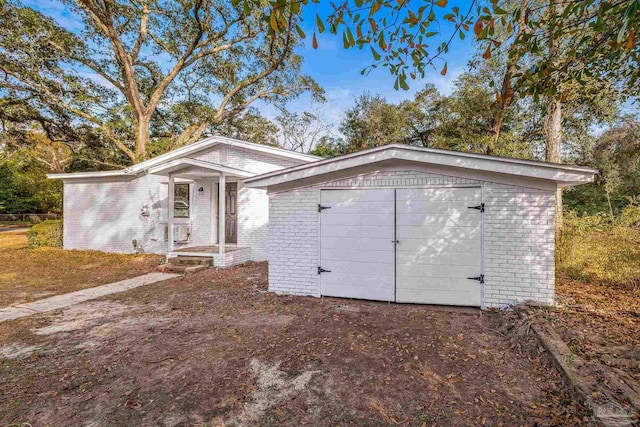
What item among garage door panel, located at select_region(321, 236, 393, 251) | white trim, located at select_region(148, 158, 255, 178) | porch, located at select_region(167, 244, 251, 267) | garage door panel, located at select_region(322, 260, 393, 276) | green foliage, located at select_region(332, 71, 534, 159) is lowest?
porch, located at select_region(167, 244, 251, 267)

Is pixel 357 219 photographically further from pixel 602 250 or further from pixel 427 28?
pixel 602 250

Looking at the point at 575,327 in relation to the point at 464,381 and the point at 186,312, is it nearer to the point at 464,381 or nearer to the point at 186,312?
the point at 464,381

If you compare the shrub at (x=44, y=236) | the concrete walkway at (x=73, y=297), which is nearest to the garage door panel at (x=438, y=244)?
the concrete walkway at (x=73, y=297)

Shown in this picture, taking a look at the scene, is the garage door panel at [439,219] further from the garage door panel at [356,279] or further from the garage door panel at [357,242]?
the garage door panel at [356,279]

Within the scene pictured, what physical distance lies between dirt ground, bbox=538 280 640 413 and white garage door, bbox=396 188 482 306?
1187mm

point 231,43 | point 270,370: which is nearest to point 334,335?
point 270,370

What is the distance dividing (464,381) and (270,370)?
2013 mm

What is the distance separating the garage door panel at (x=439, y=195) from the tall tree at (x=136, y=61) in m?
10.5

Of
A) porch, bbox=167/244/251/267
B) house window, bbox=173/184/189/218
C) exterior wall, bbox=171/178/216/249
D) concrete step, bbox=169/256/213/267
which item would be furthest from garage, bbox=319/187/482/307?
house window, bbox=173/184/189/218

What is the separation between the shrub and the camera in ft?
44.0

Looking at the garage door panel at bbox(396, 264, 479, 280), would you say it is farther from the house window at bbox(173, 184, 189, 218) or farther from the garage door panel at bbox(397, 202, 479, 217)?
the house window at bbox(173, 184, 189, 218)

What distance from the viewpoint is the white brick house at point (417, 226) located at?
199 inches

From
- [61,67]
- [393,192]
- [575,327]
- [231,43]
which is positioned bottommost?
[575,327]

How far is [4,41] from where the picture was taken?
44.8 feet
